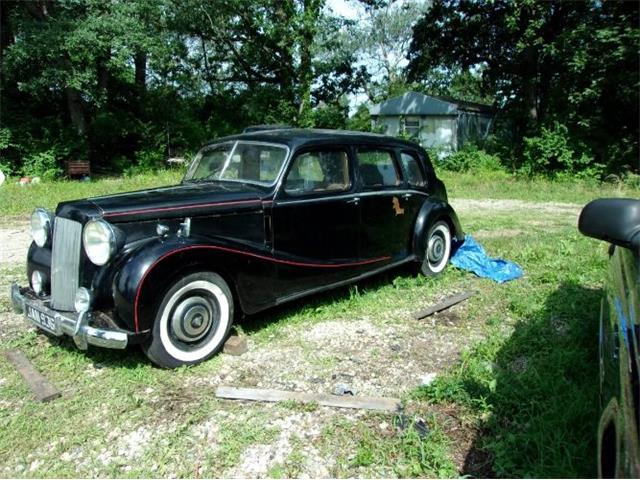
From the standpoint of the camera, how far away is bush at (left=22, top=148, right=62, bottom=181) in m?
16.2

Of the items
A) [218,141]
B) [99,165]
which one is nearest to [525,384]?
[218,141]

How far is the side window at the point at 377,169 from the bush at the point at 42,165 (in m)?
14.0

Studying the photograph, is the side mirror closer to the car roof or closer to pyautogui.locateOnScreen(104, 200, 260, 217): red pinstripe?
pyautogui.locateOnScreen(104, 200, 260, 217): red pinstripe

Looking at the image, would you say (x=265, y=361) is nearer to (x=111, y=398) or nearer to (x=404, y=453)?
(x=111, y=398)

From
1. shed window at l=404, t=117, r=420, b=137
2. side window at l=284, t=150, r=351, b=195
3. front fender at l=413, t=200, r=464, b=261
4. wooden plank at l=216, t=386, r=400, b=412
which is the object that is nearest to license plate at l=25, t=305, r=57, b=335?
wooden plank at l=216, t=386, r=400, b=412

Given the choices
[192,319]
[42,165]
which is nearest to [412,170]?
[192,319]

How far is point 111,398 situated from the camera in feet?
11.4

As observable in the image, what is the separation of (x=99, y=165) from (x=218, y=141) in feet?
51.7

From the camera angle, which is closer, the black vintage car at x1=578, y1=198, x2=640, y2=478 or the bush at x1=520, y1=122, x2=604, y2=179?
the black vintage car at x1=578, y1=198, x2=640, y2=478

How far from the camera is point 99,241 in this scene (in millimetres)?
3693

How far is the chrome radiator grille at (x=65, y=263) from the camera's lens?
12.6 feet

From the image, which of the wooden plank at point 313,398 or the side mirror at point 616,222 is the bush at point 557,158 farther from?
the side mirror at point 616,222

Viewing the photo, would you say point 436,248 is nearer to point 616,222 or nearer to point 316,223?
point 316,223

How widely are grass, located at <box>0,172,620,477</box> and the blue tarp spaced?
1014mm
